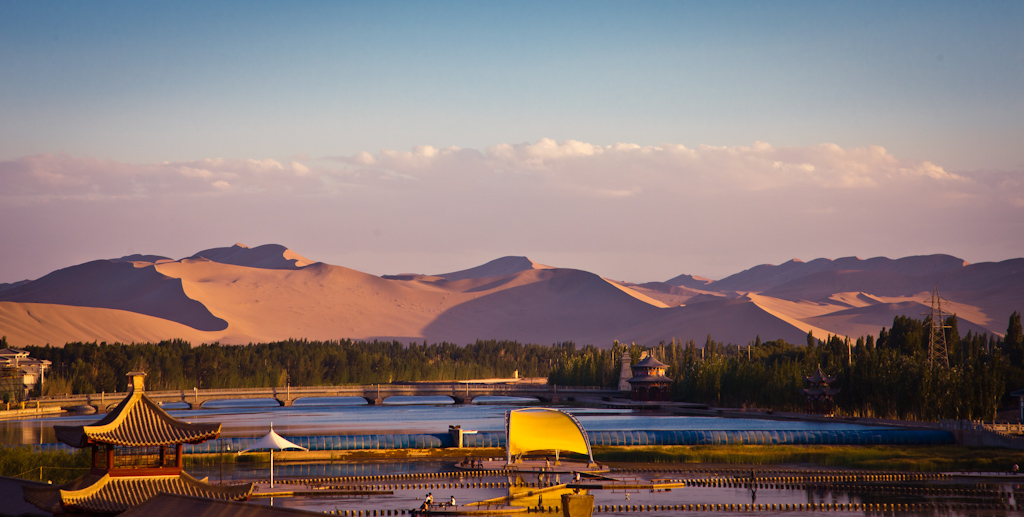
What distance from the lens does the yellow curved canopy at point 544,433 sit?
5841 cm

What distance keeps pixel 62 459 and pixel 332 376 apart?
136m

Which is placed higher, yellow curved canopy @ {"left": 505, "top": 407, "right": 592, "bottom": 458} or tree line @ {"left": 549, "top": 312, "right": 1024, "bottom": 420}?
tree line @ {"left": 549, "top": 312, "right": 1024, "bottom": 420}

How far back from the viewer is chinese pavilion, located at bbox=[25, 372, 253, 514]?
31609 mm

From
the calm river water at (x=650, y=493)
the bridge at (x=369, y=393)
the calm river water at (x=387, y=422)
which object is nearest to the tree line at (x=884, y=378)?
the calm river water at (x=387, y=422)

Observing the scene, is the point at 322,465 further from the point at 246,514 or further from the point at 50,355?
the point at 50,355

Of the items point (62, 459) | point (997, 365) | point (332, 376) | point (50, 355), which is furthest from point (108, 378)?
point (997, 365)

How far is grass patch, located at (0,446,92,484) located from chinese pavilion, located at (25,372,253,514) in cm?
1946

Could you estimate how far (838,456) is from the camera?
63.7m

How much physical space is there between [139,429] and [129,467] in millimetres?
1245

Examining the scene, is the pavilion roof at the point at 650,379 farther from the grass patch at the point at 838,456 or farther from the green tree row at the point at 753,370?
the grass patch at the point at 838,456

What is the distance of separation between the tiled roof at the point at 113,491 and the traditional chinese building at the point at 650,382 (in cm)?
9664

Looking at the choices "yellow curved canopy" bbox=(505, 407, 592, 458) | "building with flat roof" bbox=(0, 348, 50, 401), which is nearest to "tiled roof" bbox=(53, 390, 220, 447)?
"yellow curved canopy" bbox=(505, 407, 592, 458)

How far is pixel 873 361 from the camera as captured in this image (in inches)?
3561

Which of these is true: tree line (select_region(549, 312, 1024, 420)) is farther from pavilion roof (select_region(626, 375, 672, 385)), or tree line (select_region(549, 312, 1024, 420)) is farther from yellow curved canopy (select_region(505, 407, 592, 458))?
yellow curved canopy (select_region(505, 407, 592, 458))
